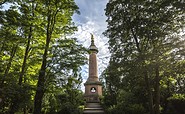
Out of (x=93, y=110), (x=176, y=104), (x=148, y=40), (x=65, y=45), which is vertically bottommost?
(x=93, y=110)

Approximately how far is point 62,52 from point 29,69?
2.85 meters

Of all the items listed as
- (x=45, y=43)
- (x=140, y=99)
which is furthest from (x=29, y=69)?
(x=140, y=99)

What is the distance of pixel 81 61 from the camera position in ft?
27.3

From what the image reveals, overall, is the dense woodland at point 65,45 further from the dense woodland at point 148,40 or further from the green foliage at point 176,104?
the green foliage at point 176,104

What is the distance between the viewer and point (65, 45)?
28.1 feet

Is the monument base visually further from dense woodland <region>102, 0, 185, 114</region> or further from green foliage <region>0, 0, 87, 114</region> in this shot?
green foliage <region>0, 0, 87, 114</region>

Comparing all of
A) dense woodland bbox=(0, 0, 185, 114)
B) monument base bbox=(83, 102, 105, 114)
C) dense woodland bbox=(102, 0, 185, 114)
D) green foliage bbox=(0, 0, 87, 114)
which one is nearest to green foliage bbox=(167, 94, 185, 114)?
dense woodland bbox=(102, 0, 185, 114)

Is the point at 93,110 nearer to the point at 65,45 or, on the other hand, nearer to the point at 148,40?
the point at 148,40

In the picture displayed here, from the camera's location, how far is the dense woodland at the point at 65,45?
8.04 meters

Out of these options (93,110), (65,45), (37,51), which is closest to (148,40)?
(65,45)

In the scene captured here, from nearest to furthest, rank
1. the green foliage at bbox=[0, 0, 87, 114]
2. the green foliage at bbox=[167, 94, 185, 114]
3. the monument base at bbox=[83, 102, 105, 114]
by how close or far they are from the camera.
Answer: the green foliage at bbox=[0, 0, 87, 114]
the green foliage at bbox=[167, 94, 185, 114]
the monument base at bbox=[83, 102, 105, 114]

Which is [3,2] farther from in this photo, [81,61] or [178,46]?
[178,46]

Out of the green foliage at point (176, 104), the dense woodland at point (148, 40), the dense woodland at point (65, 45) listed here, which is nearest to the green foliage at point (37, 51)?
the dense woodland at point (65, 45)

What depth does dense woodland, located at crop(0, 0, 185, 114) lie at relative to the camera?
316 inches
